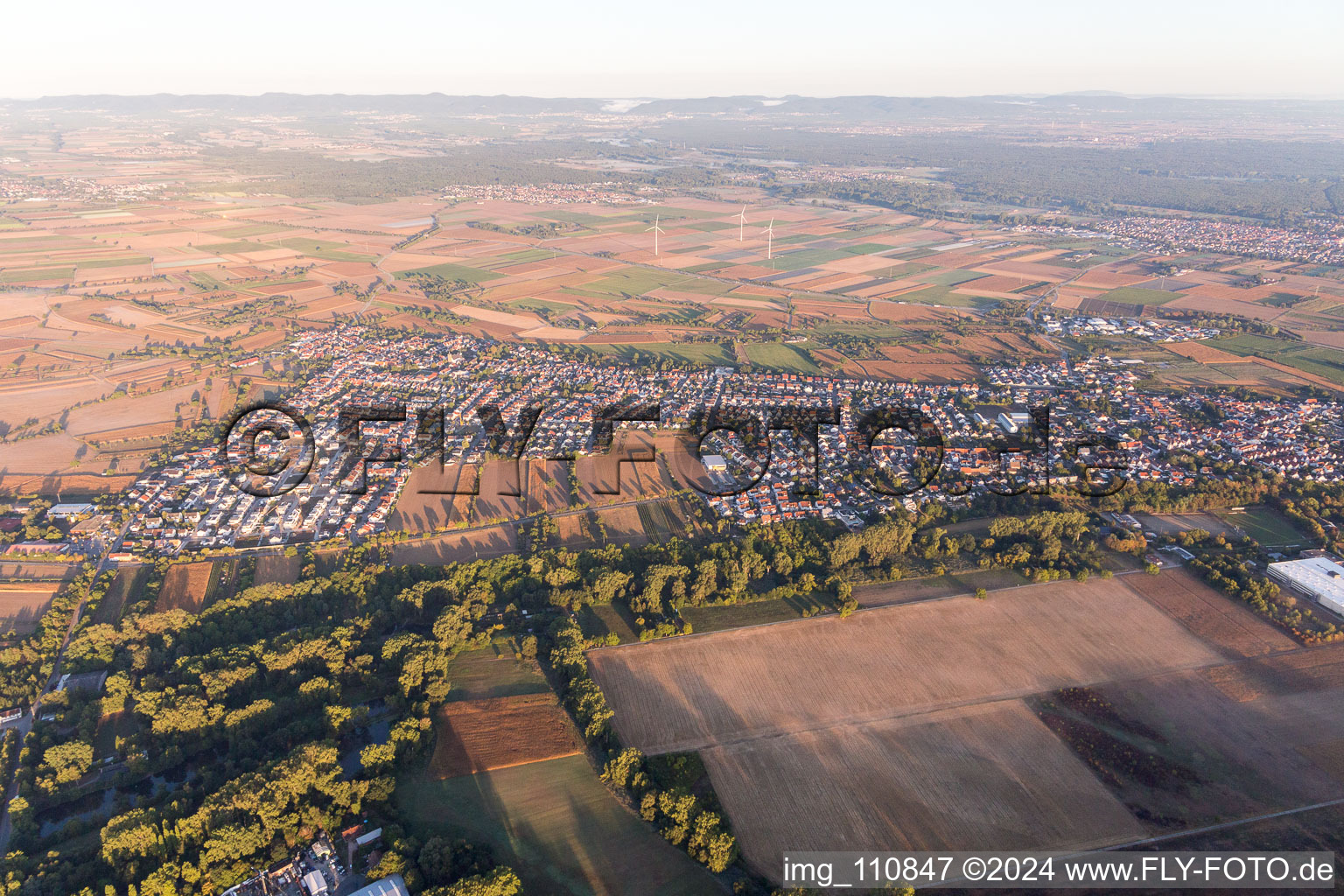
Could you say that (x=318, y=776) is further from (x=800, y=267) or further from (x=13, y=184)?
(x=13, y=184)

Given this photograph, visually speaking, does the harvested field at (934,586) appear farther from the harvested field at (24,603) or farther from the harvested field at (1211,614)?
the harvested field at (24,603)

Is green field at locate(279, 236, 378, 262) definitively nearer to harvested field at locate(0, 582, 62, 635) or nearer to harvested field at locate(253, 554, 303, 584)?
harvested field at locate(0, 582, 62, 635)

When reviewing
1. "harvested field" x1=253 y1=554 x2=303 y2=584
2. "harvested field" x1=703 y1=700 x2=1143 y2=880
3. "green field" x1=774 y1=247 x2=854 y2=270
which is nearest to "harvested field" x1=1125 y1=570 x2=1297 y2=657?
"harvested field" x1=703 y1=700 x2=1143 y2=880

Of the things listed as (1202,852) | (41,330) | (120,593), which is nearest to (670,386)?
(120,593)

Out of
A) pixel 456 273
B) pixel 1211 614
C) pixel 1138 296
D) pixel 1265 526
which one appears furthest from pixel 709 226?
pixel 1211 614

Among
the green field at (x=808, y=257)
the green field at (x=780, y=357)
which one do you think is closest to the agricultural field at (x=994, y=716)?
the green field at (x=780, y=357)
